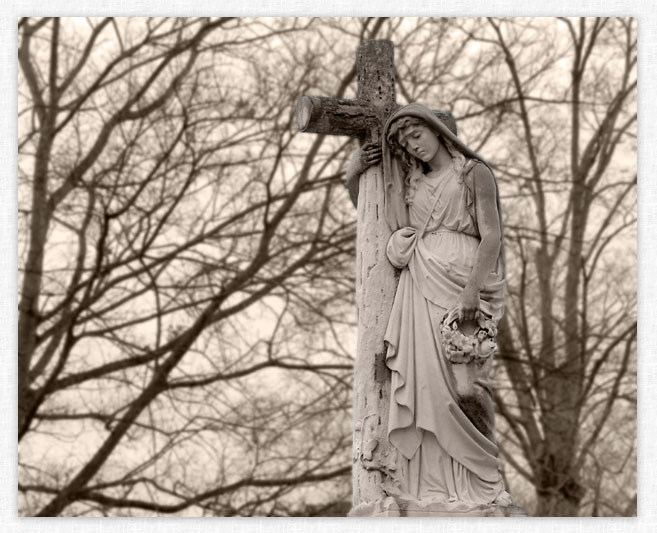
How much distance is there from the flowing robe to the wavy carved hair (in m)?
0.08

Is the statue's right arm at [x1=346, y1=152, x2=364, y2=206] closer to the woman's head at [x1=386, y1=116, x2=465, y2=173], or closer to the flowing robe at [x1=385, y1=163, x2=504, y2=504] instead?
the woman's head at [x1=386, y1=116, x2=465, y2=173]

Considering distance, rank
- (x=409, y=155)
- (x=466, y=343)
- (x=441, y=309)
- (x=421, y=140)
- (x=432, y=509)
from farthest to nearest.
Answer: (x=409, y=155) < (x=421, y=140) < (x=441, y=309) < (x=466, y=343) < (x=432, y=509)

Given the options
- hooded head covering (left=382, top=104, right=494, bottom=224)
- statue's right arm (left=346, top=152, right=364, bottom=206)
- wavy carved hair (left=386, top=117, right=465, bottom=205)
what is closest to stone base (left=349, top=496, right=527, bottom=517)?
hooded head covering (left=382, top=104, right=494, bottom=224)

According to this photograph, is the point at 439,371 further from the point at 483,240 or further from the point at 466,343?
the point at 483,240

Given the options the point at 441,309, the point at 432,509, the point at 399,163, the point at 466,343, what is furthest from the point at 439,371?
the point at 399,163

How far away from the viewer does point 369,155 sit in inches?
331

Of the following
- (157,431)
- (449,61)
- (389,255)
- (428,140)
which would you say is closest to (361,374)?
(389,255)

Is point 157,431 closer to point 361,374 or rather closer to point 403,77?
point 403,77

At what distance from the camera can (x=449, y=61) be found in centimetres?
1579

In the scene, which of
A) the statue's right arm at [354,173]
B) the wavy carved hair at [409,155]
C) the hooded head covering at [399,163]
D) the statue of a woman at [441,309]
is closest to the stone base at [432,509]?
the statue of a woman at [441,309]

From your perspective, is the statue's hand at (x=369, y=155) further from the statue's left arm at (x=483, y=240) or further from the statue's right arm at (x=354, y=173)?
the statue's left arm at (x=483, y=240)

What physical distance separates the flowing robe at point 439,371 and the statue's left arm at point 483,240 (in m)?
0.04

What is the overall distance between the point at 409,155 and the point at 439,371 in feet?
3.70

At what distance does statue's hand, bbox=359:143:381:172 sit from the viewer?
8.40 meters
